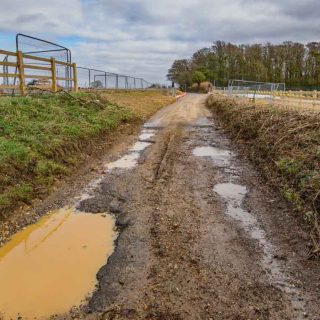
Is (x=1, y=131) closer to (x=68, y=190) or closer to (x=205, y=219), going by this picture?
(x=68, y=190)

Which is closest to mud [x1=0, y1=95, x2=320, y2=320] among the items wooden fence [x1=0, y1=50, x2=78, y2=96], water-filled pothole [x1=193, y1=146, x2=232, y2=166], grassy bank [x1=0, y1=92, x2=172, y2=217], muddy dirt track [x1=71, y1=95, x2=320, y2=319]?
muddy dirt track [x1=71, y1=95, x2=320, y2=319]

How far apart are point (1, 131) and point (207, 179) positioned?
16.1ft

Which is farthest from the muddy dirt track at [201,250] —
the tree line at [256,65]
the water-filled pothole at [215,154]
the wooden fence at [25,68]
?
the tree line at [256,65]

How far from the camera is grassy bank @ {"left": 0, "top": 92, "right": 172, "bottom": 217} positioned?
7.89m

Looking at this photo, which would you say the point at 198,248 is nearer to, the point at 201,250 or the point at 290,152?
the point at 201,250

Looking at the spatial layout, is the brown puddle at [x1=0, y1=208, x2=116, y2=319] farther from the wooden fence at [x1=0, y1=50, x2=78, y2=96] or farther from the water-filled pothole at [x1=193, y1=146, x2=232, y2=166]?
the wooden fence at [x1=0, y1=50, x2=78, y2=96]

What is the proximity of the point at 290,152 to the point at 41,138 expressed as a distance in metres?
5.83

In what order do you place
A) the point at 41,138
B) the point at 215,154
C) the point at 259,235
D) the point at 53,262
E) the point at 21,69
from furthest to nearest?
the point at 21,69
the point at 215,154
the point at 41,138
the point at 259,235
the point at 53,262

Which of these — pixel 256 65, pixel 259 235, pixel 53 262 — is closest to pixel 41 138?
pixel 53 262

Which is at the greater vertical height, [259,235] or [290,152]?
[290,152]

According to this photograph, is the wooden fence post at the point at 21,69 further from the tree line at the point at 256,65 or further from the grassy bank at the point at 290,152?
the tree line at the point at 256,65

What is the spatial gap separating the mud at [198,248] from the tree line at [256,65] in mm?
78267

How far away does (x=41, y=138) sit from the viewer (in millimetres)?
10266

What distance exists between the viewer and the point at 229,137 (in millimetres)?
14992
